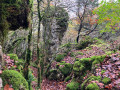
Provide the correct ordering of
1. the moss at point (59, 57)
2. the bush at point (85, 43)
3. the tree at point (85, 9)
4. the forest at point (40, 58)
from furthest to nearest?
the tree at point (85, 9) < the bush at point (85, 43) < the moss at point (59, 57) < the forest at point (40, 58)

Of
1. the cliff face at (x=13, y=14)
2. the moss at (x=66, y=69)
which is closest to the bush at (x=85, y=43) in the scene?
the moss at (x=66, y=69)

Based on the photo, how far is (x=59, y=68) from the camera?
318 inches

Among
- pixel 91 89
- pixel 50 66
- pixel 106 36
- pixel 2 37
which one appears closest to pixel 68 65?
pixel 50 66

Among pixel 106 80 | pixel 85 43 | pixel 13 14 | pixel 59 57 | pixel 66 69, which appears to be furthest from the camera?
pixel 85 43

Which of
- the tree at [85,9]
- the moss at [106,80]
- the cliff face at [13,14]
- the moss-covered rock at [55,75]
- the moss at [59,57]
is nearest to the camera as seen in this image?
the cliff face at [13,14]

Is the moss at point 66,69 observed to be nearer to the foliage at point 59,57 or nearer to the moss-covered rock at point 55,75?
the moss-covered rock at point 55,75

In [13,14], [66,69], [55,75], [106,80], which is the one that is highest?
[13,14]

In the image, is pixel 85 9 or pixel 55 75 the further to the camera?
pixel 85 9

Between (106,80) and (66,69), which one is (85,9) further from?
(106,80)

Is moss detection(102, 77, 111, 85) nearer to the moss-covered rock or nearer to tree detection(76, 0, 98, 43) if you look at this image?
the moss-covered rock

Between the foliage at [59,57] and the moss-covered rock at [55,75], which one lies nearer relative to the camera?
the moss-covered rock at [55,75]

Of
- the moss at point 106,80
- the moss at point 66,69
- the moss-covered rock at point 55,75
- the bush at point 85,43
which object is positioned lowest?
the moss-covered rock at point 55,75

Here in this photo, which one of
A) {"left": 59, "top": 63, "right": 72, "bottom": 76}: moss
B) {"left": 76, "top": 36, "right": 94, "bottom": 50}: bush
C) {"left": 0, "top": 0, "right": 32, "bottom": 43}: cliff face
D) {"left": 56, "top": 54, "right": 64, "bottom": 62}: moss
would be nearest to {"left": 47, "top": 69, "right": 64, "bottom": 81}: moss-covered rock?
{"left": 59, "top": 63, "right": 72, "bottom": 76}: moss

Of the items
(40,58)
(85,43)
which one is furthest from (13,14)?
(85,43)
